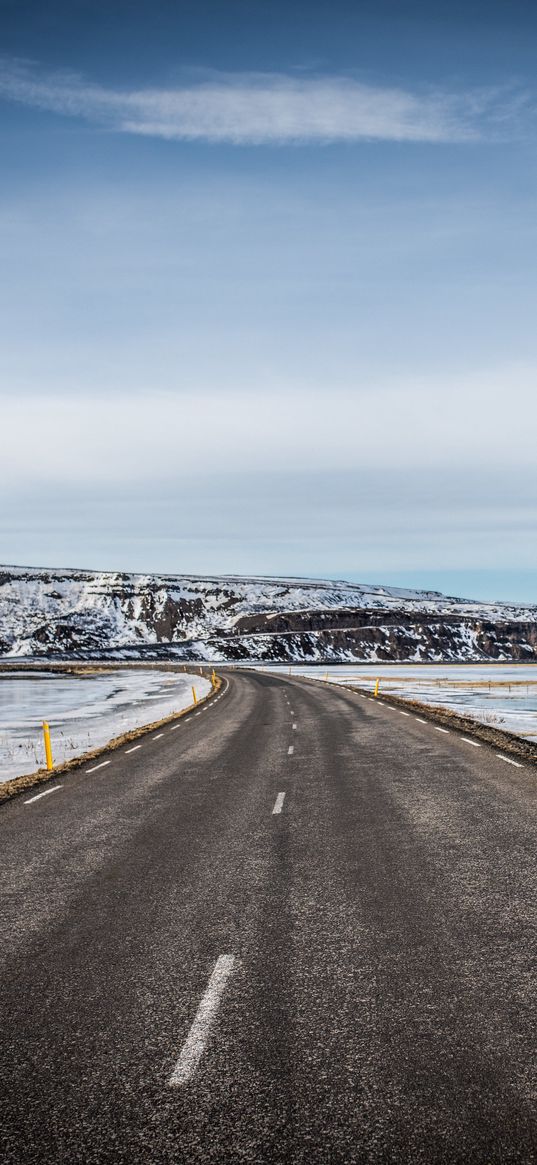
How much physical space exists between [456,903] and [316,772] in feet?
27.6

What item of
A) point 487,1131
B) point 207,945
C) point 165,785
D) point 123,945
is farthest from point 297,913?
point 165,785

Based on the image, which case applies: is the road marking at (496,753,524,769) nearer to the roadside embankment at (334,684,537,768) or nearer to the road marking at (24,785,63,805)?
the roadside embankment at (334,684,537,768)

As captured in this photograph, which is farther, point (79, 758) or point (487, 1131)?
point (79, 758)

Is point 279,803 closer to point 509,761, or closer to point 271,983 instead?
point 509,761

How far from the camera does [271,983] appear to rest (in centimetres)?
543

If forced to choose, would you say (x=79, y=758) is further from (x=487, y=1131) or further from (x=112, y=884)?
(x=487, y=1131)

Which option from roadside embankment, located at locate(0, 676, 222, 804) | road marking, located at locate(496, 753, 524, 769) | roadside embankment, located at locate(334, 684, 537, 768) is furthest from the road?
roadside embankment, located at locate(334, 684, 537, 768)

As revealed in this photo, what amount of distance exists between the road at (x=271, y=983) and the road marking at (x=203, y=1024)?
0.02m

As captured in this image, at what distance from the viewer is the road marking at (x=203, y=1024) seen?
14.0ft

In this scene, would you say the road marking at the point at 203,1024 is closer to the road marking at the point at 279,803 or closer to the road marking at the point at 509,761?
the road marking at the point at 279,803

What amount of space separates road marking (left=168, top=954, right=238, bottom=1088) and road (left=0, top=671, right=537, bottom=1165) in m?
0.02

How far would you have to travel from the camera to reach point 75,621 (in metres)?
189

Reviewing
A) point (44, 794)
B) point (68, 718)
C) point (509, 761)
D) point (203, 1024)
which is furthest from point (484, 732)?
point (68, 718)

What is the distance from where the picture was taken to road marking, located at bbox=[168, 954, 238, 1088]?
4.27 m
